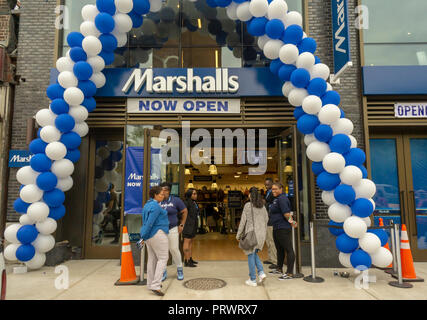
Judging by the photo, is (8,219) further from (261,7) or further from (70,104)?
(261,7)

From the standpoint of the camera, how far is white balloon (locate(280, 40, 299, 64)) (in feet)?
20.1

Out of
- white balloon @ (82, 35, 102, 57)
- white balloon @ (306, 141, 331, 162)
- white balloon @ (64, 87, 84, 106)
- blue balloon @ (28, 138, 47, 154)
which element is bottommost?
white balloon @ (306, 141, 331, 162)

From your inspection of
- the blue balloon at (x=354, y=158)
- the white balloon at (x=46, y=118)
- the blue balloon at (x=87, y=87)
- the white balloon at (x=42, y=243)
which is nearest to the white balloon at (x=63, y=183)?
the white balloon at (x=42, y=243)

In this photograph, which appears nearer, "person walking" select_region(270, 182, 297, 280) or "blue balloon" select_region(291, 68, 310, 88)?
"person walking" select_region(270, 182, 297, 280)

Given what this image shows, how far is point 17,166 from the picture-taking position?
749 cm

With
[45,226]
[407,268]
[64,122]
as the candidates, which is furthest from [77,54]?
[407,268]

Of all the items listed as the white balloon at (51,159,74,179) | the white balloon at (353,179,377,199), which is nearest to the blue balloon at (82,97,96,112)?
the white balloon at (51,159,74,179)

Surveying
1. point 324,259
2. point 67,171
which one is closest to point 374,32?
point 324,259

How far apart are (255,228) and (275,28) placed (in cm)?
395

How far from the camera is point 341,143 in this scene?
5750 millimetres

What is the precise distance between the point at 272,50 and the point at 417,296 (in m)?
5.13

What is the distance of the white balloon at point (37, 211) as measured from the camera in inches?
239

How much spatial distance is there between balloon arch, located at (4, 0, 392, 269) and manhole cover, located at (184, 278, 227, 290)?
233 cm

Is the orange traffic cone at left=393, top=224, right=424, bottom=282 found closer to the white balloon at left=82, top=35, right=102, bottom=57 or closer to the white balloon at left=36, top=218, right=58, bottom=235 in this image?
the white balloon at left=36, top=218, right=58, bottom=235
